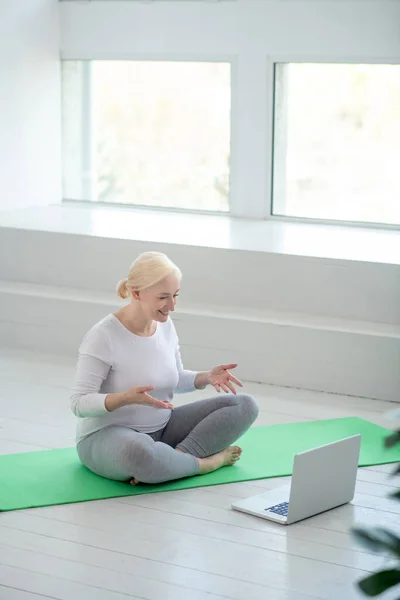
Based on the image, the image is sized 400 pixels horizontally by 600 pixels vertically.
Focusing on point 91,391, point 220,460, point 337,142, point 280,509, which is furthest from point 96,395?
point 337,142

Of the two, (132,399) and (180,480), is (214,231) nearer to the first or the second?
(180,480)

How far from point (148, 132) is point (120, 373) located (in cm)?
364

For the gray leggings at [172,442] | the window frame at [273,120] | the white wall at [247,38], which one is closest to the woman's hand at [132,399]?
the gray leggings at [172,442]

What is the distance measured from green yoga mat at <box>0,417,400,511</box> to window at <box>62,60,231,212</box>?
283cm

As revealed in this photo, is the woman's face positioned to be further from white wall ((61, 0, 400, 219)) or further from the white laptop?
white wall ((61, 0, 400, 219))

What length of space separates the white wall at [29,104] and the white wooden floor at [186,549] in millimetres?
3637

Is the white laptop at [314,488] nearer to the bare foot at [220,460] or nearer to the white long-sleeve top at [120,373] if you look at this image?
the bare foot at [220,460]

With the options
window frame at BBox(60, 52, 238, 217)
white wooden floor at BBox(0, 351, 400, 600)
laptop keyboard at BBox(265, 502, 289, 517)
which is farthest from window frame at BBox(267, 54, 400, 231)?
laptop keyboard at BBox(265, 502, 289, 517)

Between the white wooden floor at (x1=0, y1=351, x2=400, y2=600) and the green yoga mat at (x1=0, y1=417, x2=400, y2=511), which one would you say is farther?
the green yoga mat at (x1=0, y1=417, x2=400, y2=511)

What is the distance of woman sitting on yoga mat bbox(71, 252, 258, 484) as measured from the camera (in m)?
3.43

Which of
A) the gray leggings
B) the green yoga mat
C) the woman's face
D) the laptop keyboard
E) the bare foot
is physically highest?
the woman's face

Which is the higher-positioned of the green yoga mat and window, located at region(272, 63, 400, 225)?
window, located at region(272, 63, 400, 225)

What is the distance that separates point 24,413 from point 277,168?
280 cm

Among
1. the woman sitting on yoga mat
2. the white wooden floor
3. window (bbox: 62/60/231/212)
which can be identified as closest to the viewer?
the white wooden floor
